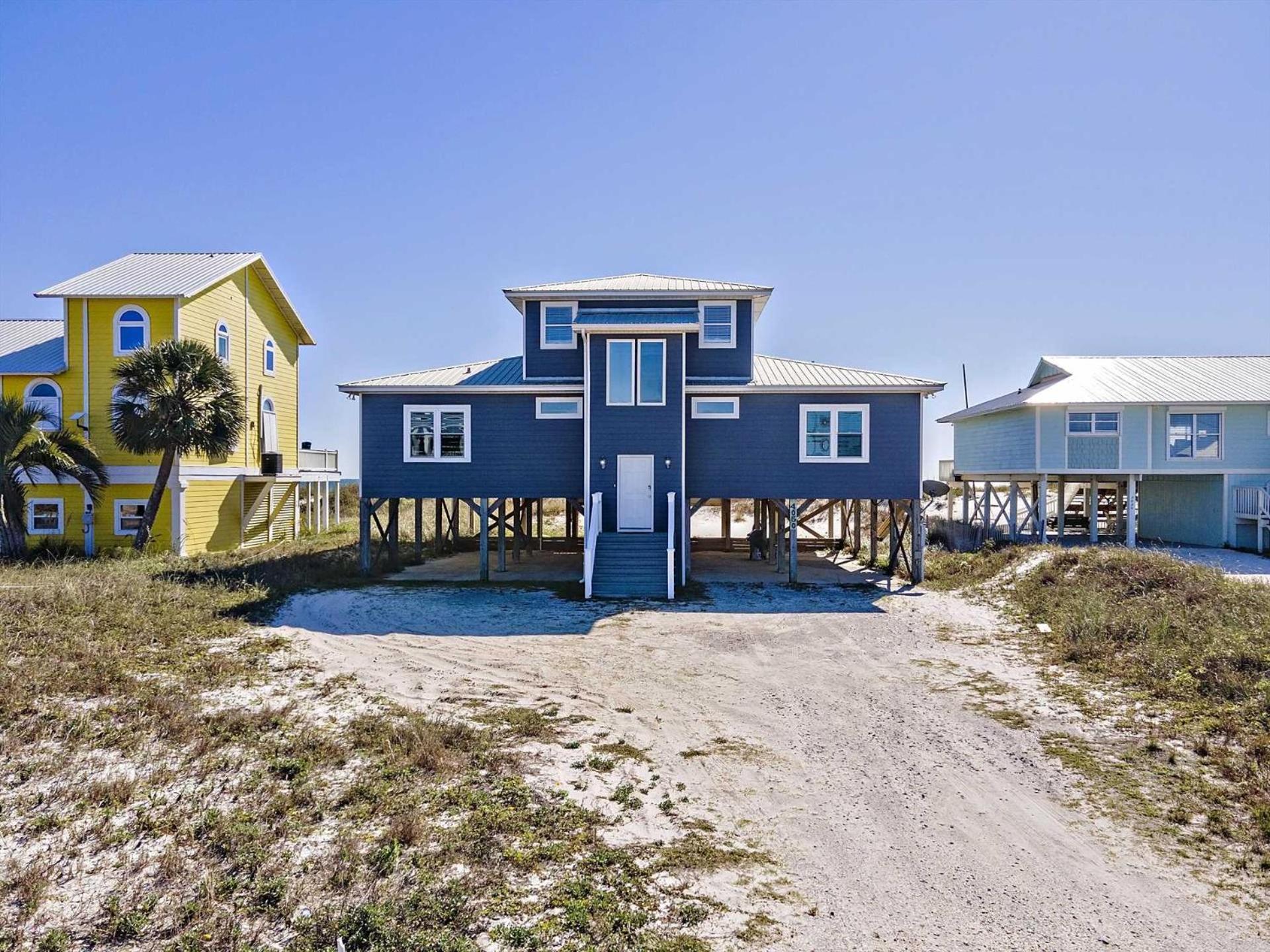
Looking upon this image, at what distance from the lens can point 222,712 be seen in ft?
27.5

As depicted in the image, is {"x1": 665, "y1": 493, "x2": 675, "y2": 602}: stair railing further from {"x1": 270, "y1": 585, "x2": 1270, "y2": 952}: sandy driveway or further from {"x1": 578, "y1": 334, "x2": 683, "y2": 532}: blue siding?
{"x1": 270, "y1": 585, "x2": 1270, "y2": 952}: sandy driveway

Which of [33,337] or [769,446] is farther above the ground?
[33,337]

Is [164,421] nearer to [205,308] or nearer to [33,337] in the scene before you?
[205,308]

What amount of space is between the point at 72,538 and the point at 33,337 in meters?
7.04

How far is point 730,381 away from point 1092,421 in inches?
497

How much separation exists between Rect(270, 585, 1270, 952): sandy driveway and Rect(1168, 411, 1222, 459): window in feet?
41.2

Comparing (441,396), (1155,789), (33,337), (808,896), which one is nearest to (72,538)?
(33,337)

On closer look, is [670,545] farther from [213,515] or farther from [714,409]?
[213,515]

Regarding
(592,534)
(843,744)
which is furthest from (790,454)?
(843,744)

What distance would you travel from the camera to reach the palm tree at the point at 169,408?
19203 mm

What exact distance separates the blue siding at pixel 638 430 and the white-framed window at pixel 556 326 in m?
1.73

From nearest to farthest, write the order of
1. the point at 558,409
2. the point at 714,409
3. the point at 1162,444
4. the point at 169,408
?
1. the point at 714,409
2. the point at 558,409
3. the point at 169,408
4. the point at 1162,444

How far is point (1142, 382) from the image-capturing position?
23.9 m

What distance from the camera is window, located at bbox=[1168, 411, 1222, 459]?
74.5 ft
